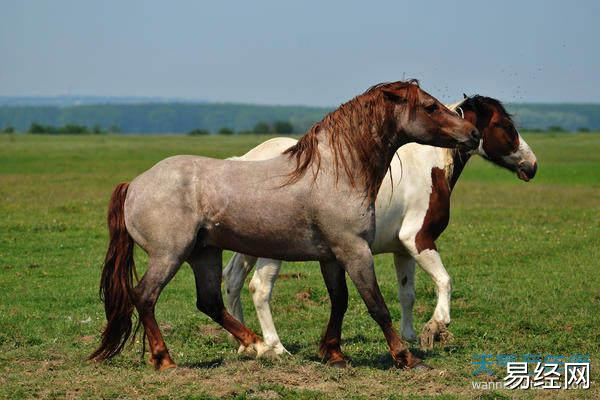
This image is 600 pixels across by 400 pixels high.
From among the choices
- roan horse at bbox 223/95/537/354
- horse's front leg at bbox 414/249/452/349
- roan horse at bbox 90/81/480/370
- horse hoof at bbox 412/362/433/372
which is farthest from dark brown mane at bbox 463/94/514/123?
horse hoof at bbox 412/362/433/372

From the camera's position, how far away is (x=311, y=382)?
25.1ft

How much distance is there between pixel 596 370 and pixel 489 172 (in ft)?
111

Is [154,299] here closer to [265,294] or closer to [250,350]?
[250,350]

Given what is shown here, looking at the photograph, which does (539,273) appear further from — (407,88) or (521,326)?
(407,88)

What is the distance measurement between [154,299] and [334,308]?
1.53m

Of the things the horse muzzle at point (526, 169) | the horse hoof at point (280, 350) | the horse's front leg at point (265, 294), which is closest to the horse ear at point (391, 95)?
the horse's front leg at point (265, 294)

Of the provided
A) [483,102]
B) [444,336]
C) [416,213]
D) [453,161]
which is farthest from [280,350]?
[483,102]

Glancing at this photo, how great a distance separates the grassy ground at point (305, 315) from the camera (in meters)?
7.60

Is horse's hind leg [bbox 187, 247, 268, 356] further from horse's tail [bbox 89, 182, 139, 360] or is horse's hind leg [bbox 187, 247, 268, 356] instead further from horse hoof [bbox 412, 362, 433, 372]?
horse hoof [bbox 412, 362, 433, 372]

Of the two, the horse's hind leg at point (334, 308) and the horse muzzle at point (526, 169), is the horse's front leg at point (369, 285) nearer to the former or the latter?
Result: the horse's hind leg at point (334, 308)

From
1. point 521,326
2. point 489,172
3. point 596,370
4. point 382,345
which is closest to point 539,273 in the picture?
point 521,326

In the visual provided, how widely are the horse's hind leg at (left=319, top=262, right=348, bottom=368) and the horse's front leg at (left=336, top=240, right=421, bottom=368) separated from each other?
1.53ft

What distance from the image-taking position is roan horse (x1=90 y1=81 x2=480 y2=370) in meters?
8.17

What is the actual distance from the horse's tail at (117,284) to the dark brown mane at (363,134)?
1517 millimetres
